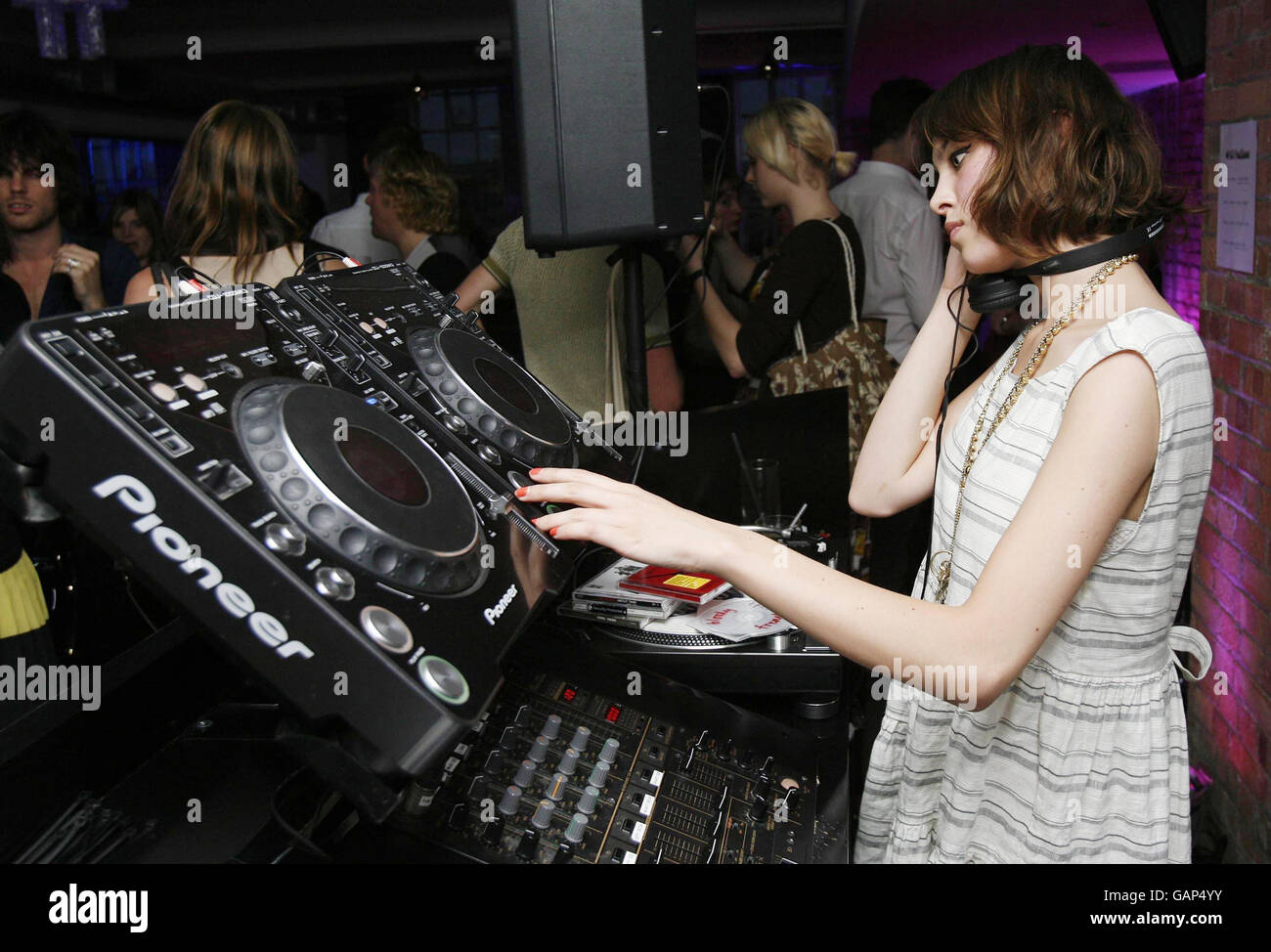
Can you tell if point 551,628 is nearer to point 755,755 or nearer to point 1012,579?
point 755,755

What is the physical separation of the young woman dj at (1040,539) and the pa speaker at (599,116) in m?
0.61

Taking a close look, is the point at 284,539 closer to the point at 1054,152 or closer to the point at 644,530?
the point at 644,530

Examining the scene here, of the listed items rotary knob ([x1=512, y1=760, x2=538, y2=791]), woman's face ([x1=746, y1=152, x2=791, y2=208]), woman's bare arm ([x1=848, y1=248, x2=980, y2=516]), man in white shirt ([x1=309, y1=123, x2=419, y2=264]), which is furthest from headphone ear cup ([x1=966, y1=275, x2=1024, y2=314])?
man in white shirt ([x1=309, y1=123, x2=419, y2=264])

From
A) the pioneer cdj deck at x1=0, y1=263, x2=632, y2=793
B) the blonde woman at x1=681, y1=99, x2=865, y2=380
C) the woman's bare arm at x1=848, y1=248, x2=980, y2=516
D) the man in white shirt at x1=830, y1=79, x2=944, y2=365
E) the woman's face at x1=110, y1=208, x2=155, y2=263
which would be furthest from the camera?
the woman's face at x1=110, y1=208, x2=155, y2=263

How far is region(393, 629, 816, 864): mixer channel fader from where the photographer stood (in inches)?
34.1

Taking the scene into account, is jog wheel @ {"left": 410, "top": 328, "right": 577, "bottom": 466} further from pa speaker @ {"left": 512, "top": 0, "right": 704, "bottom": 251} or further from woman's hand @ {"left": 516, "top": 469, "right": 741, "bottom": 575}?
pa speaker @ {"left": 512, "top": 0, "right": 704, "bottom": 251}

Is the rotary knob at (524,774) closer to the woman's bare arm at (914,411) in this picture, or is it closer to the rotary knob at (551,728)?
the rotary knob at (551,728)

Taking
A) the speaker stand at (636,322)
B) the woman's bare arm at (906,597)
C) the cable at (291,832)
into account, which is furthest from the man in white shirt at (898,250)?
the cable at (291,832)

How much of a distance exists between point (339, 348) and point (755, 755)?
59cm

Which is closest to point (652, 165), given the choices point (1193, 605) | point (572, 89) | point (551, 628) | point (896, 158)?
point (572, 89)

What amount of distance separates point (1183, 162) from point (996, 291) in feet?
19.8

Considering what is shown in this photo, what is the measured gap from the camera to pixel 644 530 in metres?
0.99

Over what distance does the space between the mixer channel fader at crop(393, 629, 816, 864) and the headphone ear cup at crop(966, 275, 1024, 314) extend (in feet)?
1.84

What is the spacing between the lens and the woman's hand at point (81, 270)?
9.45ft
